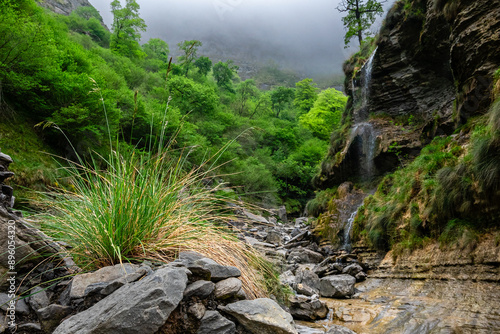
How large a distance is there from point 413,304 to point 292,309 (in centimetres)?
190

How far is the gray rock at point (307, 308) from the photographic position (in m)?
3.56

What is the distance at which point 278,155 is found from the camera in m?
30.5

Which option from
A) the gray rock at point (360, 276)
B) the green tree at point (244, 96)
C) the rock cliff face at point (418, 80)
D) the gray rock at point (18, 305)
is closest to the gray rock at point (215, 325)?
the gray rock at point (18, 305)

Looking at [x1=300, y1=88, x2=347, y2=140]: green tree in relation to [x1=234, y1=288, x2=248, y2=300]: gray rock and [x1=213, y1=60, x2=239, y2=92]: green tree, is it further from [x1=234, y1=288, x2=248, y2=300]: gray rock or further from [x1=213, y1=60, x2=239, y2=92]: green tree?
[x1=234, y1=288, x2=248, y2=300]: gray rock

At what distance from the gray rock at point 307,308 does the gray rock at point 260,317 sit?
201 cm

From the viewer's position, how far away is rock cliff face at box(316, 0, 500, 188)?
5953 mm

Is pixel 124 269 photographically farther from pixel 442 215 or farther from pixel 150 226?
pixel 442 215

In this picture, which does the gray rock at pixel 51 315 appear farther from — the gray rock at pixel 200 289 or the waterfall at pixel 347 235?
the waterfall at pixel 347 235

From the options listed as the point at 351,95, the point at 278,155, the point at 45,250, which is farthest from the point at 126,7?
the point at 45,250

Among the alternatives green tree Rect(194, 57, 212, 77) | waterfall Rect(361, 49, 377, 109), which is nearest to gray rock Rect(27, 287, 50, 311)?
waterfall Rect(361, 49, 377, 109)

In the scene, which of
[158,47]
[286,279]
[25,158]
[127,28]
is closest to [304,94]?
[127,28]

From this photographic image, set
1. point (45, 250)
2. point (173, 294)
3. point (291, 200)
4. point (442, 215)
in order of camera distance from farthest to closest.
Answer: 1. point (291, 200)
2. point (442, 215)
3. point (45, 250)
4. point (173, 294)

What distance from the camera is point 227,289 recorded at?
1.78 m

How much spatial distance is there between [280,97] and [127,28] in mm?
23413
